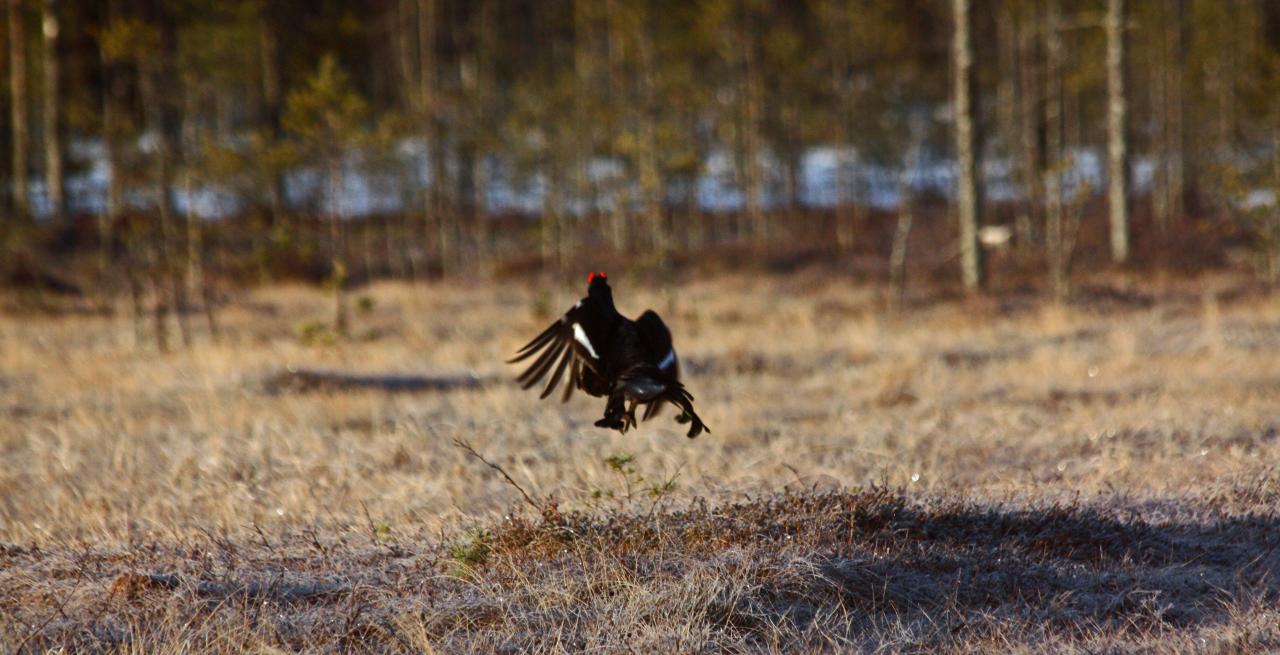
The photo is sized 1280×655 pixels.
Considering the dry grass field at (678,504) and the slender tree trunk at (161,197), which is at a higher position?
the slender tree trunk at (161,197)

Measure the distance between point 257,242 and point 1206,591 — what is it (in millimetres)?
22874

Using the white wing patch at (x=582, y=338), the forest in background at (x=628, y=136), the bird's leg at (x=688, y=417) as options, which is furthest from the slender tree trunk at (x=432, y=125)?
the bird's leg at (x=688, y=417)

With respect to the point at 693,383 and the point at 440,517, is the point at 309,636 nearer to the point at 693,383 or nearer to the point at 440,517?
the point at 440,517

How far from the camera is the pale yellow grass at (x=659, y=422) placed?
19.2 feet

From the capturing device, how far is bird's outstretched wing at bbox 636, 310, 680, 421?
4.21 meters

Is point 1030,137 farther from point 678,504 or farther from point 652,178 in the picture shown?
point 678,504

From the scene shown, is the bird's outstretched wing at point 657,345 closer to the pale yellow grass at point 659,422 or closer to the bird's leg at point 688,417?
the bird's leg at point 688,417

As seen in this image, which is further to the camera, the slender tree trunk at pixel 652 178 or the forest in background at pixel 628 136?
the forest in background at pixel 628 136

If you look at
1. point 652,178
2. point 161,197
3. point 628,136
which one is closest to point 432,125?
point 628,136

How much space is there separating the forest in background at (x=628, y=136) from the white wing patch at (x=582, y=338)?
9708mm

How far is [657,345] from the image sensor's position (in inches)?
169

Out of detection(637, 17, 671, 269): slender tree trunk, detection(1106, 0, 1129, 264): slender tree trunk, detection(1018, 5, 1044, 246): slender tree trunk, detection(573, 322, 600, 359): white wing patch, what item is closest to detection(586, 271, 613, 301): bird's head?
detection(573, 322, 600, 359): white wing patch

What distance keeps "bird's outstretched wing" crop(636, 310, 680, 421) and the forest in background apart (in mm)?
9834

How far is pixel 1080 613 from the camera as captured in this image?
13.2 ft
